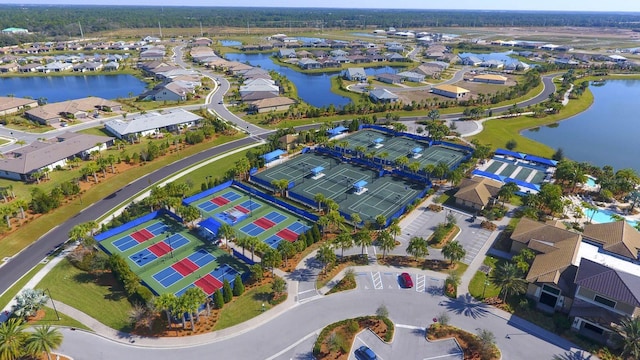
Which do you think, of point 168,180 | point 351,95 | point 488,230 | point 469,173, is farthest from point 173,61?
point 488,230

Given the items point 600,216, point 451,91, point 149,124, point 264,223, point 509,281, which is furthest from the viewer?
point 451,91

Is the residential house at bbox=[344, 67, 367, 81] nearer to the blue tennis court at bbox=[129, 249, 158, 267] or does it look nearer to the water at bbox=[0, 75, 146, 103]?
the water at bbox=[0, 75, 146, 103]

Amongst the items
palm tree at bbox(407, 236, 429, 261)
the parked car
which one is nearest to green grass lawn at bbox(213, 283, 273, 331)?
the parked car

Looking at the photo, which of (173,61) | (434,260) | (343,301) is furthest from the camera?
(173,61)

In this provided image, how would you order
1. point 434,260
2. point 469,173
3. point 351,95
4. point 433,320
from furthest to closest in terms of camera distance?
point 351,95 → point 469,173 → point 434,260 → point 433,320

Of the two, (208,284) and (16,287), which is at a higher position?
(208,284)

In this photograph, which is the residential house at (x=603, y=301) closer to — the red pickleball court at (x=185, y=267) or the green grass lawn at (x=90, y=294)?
the red pickleball court at (x=185, y=267)

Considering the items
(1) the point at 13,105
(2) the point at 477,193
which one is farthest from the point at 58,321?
(1) the point at 13,105

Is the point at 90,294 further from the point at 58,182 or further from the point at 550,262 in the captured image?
the point at 550,262

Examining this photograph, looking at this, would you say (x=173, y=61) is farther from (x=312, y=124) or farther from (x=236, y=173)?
(x=236, y=173)
